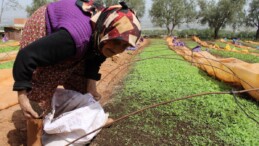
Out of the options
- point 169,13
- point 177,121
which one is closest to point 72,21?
point 177,121

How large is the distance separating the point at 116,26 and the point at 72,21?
277mm

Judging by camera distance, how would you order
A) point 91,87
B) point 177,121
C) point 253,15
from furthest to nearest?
point 253,15 < point 177,121 < point 91,87

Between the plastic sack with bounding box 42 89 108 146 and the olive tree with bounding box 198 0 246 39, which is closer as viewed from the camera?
the plastic sack with bounding box 42 89 108 146

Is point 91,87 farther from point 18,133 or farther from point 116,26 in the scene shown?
point 116,26

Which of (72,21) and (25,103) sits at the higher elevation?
(72,21)

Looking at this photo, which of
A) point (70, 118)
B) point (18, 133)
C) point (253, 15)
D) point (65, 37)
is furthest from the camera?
point (253, 15)

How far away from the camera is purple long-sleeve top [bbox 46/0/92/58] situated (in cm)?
169

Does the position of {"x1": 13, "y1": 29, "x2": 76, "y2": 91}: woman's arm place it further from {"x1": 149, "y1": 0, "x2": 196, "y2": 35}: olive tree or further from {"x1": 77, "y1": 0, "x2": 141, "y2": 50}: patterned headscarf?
{"x1": 149, "y1": 0, "x2": 196, "y2": 35}: olive tree

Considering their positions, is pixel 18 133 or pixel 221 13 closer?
pixel 18 133

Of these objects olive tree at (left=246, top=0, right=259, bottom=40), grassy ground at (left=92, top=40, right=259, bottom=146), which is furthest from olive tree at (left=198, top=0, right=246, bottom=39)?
grassy ground at (left=92, top=40, right=259, bottom=146)

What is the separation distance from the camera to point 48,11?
6.18ft

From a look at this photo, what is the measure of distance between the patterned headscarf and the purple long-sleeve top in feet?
0.19

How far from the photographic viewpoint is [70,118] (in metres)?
2.14

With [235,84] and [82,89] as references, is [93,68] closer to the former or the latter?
[82,89]
